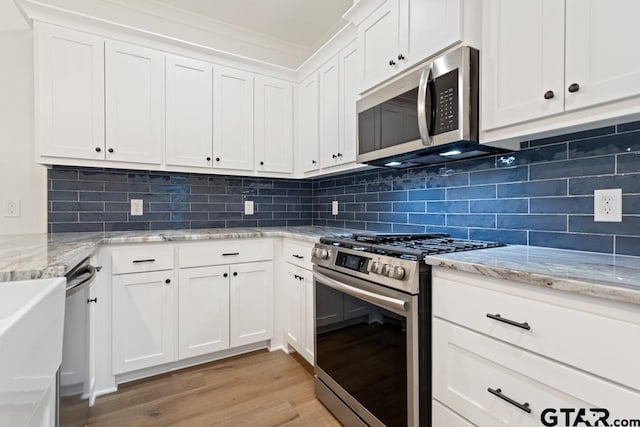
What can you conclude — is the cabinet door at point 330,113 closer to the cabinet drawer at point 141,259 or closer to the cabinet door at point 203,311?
the cabinet door at point 203,311

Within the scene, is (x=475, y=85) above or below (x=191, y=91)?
below

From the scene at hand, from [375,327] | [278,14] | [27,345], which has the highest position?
[278,14]

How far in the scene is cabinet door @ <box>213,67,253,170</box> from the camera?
101 inches

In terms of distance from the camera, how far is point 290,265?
7.66ft

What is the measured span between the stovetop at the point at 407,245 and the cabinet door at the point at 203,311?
97cm

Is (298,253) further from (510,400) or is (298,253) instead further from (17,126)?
(17,126)

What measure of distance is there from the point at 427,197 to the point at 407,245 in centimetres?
68

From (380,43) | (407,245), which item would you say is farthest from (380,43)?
(407,245)

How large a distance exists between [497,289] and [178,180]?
2509 mm

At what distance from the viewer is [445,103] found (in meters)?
1.41

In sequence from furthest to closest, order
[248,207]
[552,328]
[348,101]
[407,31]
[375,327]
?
[248,207]
[348,101]
[407,31]
[375,327]
[552,328]

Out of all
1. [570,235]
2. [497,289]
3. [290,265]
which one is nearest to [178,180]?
[290,265]

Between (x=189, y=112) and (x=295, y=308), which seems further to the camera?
(x=189, y=112)

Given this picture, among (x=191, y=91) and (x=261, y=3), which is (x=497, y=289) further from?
(x=261, y=3)
